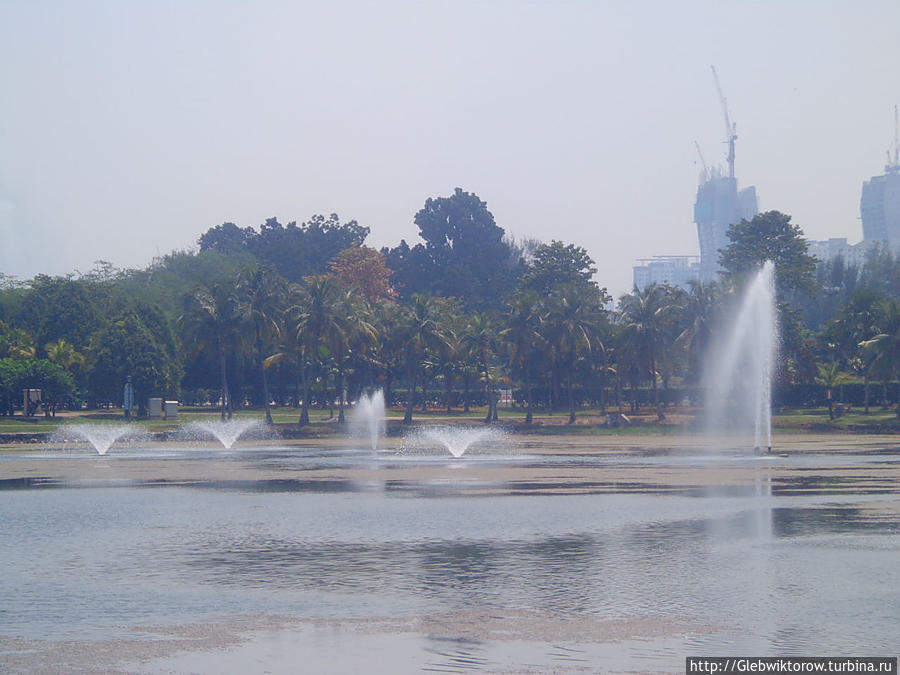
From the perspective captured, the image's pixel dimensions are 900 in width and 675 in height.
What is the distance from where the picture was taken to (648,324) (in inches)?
3438

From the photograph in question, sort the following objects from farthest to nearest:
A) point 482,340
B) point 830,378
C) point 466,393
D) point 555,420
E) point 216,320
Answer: point 466,393 → point 482,340 → point 555,420 → point 216,320 → point 830,378

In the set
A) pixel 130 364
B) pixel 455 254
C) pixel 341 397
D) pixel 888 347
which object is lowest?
pixel 341 397

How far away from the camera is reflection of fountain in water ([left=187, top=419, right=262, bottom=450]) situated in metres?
76.9

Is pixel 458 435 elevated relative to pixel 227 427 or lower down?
lower down

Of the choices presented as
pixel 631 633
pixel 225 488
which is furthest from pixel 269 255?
pixel 631 633

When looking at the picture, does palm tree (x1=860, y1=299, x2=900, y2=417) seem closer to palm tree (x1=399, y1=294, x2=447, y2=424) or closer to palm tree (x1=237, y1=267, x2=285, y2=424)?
palm tree (x1=399, y1=294, x2=447, y2=424)

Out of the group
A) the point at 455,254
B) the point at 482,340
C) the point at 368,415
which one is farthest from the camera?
the point at 455,254

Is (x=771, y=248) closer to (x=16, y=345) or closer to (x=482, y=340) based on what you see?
(x=482, y=340)

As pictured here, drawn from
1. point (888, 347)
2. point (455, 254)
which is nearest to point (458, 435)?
point (888, 347)

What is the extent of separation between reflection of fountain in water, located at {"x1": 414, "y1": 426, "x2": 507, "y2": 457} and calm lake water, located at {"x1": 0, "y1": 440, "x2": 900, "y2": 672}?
3048 cm

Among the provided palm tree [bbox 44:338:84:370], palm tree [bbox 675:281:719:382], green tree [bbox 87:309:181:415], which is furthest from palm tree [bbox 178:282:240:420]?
palm tree [bbox 675:281:719:382]

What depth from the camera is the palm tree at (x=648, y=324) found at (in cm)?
8681

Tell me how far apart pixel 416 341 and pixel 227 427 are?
16207 millimetres

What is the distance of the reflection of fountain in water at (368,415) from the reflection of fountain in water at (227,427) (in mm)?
8002
